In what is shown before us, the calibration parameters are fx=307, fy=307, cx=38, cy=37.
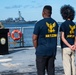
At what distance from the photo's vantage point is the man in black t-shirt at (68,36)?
20.3ft

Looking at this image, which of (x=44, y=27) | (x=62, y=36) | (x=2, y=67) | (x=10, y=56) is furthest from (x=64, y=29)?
(x=10, y=56)

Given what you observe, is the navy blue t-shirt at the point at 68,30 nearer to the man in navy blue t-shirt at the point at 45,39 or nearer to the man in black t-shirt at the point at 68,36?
the man in black t-shirt at the point at 68,36

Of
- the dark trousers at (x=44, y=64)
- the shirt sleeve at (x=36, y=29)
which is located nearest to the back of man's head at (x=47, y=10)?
the shirt sleeve at (x=36, y=29)

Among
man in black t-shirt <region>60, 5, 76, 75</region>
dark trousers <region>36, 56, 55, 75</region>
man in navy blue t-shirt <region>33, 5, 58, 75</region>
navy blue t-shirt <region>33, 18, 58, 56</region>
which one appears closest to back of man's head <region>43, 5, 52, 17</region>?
man in navy blue t-shirt <region>33, 5, 58, 75</region>

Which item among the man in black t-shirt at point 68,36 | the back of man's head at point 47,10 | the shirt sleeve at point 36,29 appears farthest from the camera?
the man in black t-shirt at point 68,36

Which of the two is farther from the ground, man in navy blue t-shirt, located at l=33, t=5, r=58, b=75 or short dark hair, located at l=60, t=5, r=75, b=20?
short dark hair, located at l=60, t=5, r=75, b=20

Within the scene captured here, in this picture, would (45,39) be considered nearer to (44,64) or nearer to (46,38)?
(46,38)

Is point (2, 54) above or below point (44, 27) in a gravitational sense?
below

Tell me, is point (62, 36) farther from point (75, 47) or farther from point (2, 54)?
point (2, 54)

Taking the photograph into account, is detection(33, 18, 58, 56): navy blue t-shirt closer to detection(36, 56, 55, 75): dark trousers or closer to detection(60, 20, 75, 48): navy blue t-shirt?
detection(36, 56, 55, 75): dark trousers

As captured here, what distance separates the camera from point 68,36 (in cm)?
621

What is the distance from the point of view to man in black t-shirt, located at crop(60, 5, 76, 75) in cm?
618

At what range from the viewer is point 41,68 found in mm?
5863

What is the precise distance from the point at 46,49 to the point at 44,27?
1.36 ft
